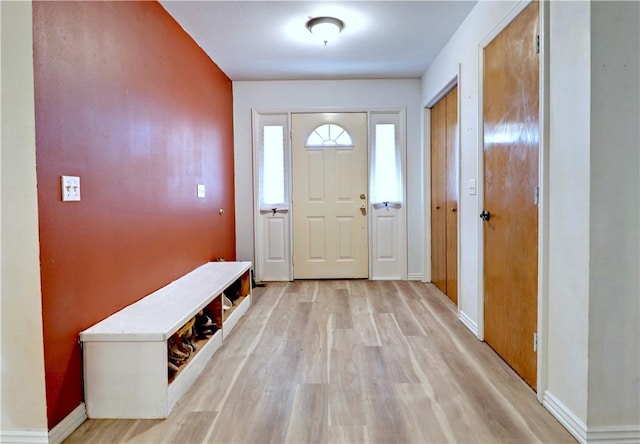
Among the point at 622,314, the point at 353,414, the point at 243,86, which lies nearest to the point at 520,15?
the point at 622,314

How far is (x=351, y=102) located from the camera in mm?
4449

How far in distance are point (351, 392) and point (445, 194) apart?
235 centimetres

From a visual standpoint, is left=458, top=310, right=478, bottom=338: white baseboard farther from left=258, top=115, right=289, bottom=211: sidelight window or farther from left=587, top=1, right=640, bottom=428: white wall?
left=258, top=115, right=289, bottom=211: sidelight window

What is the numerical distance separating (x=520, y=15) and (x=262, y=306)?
2907 mm

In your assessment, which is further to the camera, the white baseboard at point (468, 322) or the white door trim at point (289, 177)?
the white door trim at point (289, 177)

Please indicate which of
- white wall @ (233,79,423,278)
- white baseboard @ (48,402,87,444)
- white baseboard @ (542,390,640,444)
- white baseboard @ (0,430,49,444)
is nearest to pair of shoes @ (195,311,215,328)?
white baseboard @ (48,402,87,444)

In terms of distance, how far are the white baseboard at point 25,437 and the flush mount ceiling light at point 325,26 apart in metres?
2.96

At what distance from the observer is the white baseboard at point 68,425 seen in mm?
1560

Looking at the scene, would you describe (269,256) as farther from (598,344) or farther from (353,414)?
(598,344)

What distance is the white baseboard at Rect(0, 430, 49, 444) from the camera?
1529mm

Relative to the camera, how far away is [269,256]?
4.61 meters

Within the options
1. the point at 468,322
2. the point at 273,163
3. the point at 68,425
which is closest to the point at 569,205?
the point at 468,322

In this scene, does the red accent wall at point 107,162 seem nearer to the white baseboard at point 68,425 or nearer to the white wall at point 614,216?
the white baseboard at point 68,425

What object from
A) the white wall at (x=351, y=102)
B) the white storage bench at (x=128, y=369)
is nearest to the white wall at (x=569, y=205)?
the white storage bench at (x=128, y=369)
